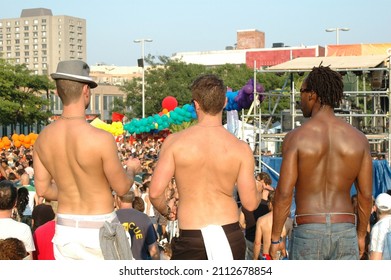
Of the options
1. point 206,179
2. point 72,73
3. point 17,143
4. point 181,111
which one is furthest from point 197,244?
point 17,143

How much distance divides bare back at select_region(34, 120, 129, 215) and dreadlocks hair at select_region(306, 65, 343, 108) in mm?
1308

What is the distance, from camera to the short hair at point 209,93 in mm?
4387

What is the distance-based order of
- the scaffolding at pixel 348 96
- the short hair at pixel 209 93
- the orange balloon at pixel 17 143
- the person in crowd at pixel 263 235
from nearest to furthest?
the short hair at pixel 209 93 → the person in crowd at pixel 263 235 → the scaffolding at pixel 348 96 → the orange balloon at pixel 17 143

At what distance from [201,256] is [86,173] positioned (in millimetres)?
784

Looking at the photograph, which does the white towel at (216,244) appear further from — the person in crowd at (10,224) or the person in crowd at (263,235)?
the person in crowd at (263,235)

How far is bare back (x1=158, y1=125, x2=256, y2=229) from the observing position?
169 inches

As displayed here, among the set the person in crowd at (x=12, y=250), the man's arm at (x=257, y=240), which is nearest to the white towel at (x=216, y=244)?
the person in crowd at (x=12, y=250)

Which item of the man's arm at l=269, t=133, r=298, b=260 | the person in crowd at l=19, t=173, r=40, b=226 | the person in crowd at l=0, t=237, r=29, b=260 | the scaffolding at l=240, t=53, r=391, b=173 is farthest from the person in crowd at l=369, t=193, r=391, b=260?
the scaffolding at l=240, t=53, r=391, b=173

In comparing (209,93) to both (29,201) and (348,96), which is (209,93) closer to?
(29,201)

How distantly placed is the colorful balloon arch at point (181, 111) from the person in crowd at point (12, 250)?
1219 centimetres

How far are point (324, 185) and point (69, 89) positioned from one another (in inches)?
61.4

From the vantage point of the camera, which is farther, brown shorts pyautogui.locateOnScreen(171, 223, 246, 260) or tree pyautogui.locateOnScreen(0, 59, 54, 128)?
tree pyautogui.locateOnScreen(0, 59, 54, 128)

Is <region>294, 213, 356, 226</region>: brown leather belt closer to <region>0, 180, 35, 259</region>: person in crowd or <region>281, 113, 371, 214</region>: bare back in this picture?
<region>281, 113, 371, 214</region>: bare back
